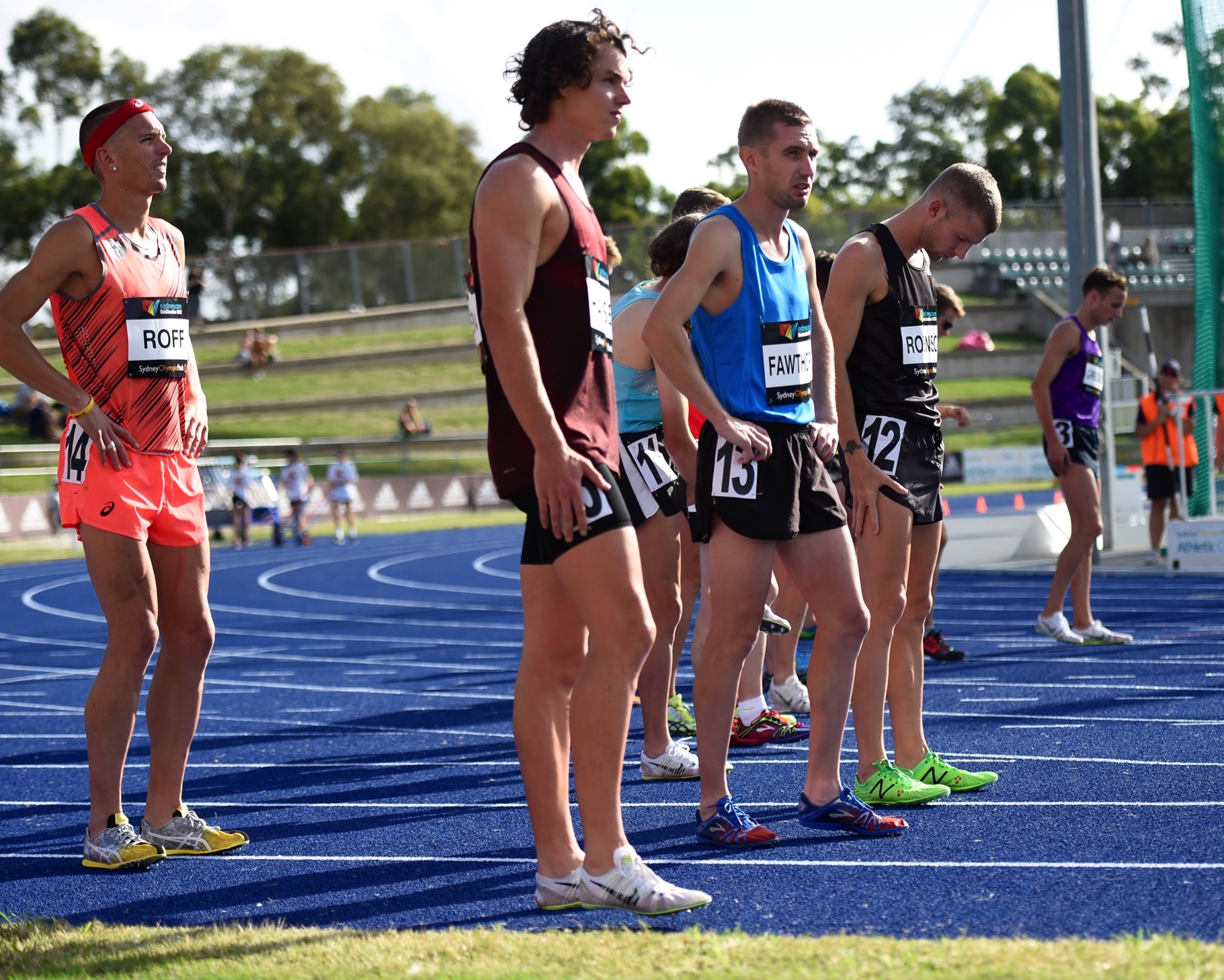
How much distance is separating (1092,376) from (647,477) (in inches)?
167

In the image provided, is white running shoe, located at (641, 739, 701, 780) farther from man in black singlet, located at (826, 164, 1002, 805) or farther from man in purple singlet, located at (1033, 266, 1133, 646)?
man in purple singlet, located at (1033, 266, 1133, 646)

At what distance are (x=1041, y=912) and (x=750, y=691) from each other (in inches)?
112

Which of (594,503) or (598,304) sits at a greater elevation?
(598,304)

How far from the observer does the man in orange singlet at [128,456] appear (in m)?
4.33

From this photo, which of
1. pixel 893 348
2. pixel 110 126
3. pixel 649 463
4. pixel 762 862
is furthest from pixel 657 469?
pixel 110 126

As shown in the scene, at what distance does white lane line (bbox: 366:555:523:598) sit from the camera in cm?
1503

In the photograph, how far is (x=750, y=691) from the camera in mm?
6199

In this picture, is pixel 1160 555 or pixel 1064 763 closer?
pixel 1064 763

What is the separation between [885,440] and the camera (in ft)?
15.5

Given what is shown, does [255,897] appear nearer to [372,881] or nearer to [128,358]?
[372,881]

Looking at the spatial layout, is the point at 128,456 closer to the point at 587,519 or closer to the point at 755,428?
the point at 587,519

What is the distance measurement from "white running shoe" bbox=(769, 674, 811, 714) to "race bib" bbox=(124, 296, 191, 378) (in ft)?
11.3

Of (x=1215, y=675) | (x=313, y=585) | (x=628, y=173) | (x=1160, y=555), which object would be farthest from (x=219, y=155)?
(x=1215, y=675)

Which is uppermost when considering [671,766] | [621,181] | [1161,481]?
[621,181]
